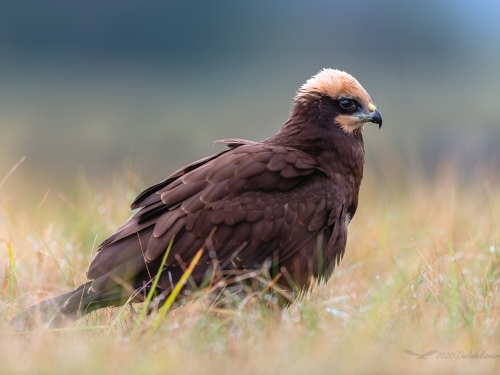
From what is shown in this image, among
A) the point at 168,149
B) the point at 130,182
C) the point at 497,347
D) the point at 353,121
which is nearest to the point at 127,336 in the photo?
the point at 497,347

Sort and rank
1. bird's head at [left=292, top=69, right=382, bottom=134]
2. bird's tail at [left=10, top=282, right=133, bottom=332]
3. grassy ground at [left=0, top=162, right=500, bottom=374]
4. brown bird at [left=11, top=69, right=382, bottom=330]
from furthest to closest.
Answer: bird's head at [left=292, top=69, right=382, bottom=134], brown bird at [left=11, top=69, right=382, bottom=330], bird's tail at [left=10, top=282, right=133, bottom=332], grassy ground at [left=0, top=162, right=500, bottom=374]

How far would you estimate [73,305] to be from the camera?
5.31 metres

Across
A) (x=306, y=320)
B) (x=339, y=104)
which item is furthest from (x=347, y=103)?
(x=306, y=320)

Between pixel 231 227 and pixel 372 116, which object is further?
pixel 372 116

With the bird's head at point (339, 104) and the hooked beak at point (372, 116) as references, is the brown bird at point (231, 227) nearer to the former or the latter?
the bird's head at point (339, 104)

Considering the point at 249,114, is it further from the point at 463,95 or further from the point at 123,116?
the point at 463,95

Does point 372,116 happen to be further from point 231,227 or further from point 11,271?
point 11,271

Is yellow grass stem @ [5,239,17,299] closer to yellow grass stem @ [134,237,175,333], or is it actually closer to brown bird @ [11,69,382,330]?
brown bird @ [11,69,382,330]

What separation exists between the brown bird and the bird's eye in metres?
0.62

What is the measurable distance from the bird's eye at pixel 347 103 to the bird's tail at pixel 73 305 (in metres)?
2.11

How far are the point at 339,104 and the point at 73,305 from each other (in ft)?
7.79

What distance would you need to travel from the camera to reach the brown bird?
17.8 feet

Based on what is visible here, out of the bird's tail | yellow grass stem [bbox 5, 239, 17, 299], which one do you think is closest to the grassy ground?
yellow grass stem [bbox 5, 239, 17, 299]

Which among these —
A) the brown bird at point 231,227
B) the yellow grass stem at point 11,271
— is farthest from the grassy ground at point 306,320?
the brown bird at point 231,227
